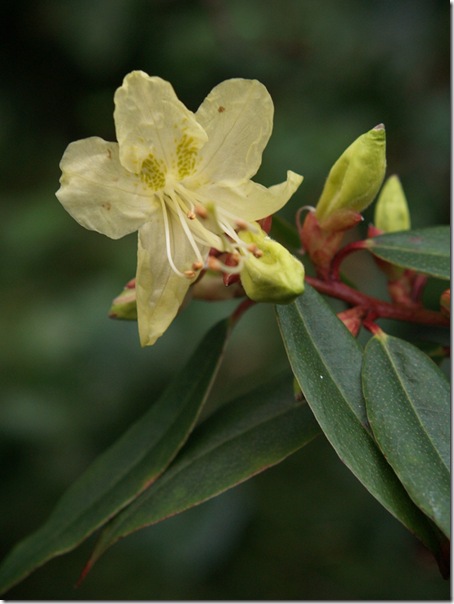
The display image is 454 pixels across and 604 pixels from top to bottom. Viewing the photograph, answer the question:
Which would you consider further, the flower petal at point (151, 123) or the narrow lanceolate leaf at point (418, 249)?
the narrow lanceolate leaf at point (418, 249)

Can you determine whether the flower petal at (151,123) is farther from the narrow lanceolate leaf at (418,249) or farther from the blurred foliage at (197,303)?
the blurred foliage at (197,303)

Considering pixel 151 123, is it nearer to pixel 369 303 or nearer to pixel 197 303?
pixel 369 303

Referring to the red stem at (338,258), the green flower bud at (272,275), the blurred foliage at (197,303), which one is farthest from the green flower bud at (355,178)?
the blurred foliage at (197,303)

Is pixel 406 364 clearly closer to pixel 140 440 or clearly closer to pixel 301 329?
pixel 301 329

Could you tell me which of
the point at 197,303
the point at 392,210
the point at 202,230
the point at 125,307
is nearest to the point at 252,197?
the point at 202,230

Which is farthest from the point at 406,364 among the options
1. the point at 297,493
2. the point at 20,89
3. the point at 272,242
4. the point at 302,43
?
the point at 20,89

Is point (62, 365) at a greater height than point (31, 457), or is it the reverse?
point (62, 365)
